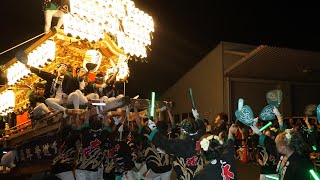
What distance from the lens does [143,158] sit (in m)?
8.09

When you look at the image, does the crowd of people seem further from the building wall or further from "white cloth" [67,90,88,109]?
the building wall

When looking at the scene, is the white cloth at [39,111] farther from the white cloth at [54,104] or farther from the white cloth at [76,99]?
the white cloth at [76,99]

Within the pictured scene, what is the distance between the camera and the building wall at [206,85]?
58.6ft

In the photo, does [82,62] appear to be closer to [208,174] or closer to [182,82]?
[208,174]

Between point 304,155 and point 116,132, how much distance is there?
14.0 ft

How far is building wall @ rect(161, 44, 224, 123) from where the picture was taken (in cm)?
1786

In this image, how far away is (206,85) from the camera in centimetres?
1886

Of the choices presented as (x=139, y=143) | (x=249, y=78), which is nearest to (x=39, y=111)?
(x=139, y=143)

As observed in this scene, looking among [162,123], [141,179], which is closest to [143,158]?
[141,179]

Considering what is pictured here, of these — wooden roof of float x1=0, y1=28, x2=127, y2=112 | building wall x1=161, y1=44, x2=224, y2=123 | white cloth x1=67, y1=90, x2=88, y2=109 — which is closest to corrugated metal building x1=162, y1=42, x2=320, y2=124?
building wall x1=161, y1=44, x2=224, y2=123

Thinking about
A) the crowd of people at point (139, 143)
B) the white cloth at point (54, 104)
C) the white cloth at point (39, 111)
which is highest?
the white cloth at point (54, 104)

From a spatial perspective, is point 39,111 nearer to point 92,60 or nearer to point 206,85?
point 92,60

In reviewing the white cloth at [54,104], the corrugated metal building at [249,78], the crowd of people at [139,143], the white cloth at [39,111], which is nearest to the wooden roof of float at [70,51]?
the crowd of people at [139,143]

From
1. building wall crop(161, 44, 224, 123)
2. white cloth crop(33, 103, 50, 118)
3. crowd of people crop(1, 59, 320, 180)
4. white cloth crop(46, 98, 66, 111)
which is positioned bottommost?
crowd of people crop(1, 59, 320, 180)
